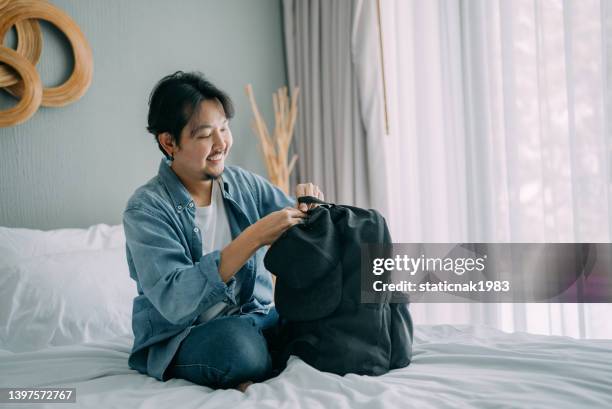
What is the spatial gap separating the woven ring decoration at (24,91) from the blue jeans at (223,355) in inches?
50.3

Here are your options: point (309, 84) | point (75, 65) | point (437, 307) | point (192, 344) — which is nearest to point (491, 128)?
point (437, 307)

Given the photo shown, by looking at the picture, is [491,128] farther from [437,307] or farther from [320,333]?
[320,333]

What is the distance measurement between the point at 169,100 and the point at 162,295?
525 millimetres

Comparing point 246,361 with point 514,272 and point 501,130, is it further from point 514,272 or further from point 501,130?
point 501,130

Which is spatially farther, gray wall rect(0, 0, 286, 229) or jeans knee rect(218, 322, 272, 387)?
gray wall rect(0, 0, 286, 229)

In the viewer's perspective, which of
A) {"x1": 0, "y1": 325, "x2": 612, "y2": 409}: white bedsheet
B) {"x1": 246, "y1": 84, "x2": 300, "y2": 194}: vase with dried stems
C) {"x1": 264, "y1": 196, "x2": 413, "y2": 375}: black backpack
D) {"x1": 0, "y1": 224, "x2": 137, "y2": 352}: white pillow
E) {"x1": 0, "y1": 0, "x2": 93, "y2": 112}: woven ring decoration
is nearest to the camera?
{"x1": 0, "y1": 325, "x2": 612, "y2": 409}: white bedsheet

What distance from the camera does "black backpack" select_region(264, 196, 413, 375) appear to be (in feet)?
4.01

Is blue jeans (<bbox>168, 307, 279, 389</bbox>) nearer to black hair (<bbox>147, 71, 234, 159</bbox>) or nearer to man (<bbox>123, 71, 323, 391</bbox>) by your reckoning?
man (<bbox>123, 71, 323, 391</bbox>)

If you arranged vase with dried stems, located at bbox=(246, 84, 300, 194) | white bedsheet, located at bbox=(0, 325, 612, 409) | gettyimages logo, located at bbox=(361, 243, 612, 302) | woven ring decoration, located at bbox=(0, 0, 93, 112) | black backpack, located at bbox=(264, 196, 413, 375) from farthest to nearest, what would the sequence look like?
vase with dried stems, located at bbox=(246, 84, 300, 194) < woven ring decoration, located at bbox=(0, 0, 93, 112) < gettyimages logo, located at bbox=(361, 243, 612, 302) < black backpack, located at bbox=(264, 196, 413, 375) < white bedsheet, located at bbox=(0, 325, 612, 409)

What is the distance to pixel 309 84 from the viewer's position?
3.04 metres

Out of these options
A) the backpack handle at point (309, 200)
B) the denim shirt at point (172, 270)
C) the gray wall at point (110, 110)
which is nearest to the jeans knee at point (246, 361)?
the denim shirt at point (172, 270)

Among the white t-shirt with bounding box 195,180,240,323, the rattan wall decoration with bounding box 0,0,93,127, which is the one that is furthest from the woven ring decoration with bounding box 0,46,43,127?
the white t-shirt with bounding box 195,180,240,323

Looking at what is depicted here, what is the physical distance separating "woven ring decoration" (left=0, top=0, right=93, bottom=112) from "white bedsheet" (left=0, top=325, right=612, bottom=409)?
1.12 m

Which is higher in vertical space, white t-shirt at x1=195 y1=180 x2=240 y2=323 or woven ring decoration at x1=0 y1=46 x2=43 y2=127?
woven ring decoration at x1=0 y1=46 x2=43 y2=127
